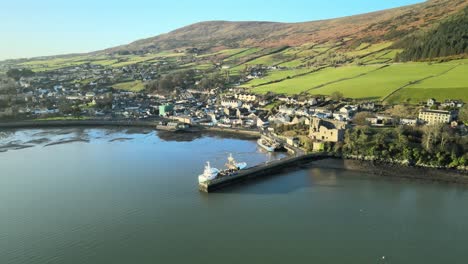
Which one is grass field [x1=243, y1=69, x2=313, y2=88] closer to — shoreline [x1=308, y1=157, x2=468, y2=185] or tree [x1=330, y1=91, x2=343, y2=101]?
tree [x1=330, y1=91, x2=343, y2=101]

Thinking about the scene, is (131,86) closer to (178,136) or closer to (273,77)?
(273,77)

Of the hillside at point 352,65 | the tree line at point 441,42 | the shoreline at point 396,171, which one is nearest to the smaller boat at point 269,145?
the shoreline at point 396,171

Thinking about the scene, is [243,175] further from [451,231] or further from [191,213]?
[451,231]

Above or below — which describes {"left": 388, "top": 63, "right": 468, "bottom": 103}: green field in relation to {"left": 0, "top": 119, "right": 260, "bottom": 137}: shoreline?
above

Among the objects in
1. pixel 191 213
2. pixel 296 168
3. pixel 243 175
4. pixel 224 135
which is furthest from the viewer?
pixel 224 135

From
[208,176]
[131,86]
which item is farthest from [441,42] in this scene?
[131,86]

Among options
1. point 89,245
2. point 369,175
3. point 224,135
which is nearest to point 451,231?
point 369,175

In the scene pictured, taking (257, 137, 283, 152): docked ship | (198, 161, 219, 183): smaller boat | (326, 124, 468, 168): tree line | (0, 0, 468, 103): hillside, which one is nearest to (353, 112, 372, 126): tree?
(326, 124, 468, 168): tree line
